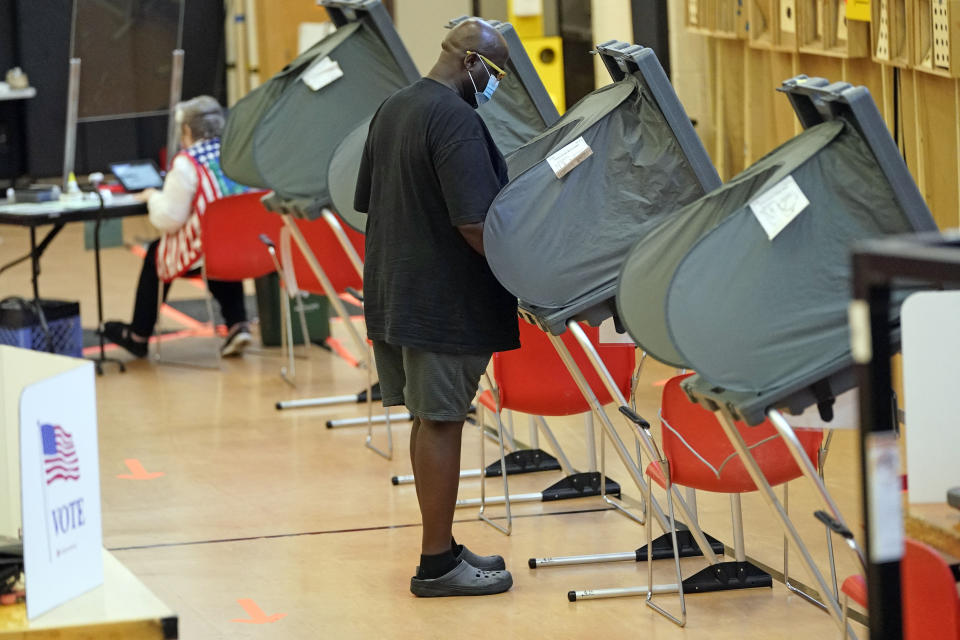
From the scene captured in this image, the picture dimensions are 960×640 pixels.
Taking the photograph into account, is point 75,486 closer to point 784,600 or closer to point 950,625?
point 950,625

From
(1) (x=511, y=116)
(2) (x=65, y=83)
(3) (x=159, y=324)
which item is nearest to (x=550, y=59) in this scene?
(3) (x=159, y=324)

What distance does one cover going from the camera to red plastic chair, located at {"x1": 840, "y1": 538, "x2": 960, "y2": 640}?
2271mm

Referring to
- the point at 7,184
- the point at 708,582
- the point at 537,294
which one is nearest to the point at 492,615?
the point at 708,582

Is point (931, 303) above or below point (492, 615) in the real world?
above

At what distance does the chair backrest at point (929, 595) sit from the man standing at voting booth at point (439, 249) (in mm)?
1651

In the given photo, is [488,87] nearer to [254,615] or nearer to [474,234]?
[474,234]

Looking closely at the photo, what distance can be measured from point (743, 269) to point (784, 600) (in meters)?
1.29

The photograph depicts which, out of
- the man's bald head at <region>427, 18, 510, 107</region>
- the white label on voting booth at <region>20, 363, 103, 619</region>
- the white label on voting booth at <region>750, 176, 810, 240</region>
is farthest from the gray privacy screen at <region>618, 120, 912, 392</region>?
the white label on voting booth at <region>20, 363, 103, 619</region>

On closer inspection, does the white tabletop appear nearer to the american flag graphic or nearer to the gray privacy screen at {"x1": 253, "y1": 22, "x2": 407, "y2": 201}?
the gray privacy screen at {"x1": 253, "y1": 22, "x2": 407, "y2": 201}

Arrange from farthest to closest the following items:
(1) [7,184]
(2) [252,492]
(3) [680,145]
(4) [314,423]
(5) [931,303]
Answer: (1) [7,184], (4) [314,423], (2) [252,492], (3) [680,145], (5) [931,303]

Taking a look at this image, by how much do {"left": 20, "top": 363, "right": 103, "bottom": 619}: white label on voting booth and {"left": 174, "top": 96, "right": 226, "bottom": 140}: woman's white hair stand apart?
4.95 m

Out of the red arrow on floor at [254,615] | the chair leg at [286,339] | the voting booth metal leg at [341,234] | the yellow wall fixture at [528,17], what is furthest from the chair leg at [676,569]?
the yellow wall fixture at [528,17]

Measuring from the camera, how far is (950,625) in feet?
7.52

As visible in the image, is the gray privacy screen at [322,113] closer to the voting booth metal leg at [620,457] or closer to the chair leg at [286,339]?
the chair leg at [286,339]
